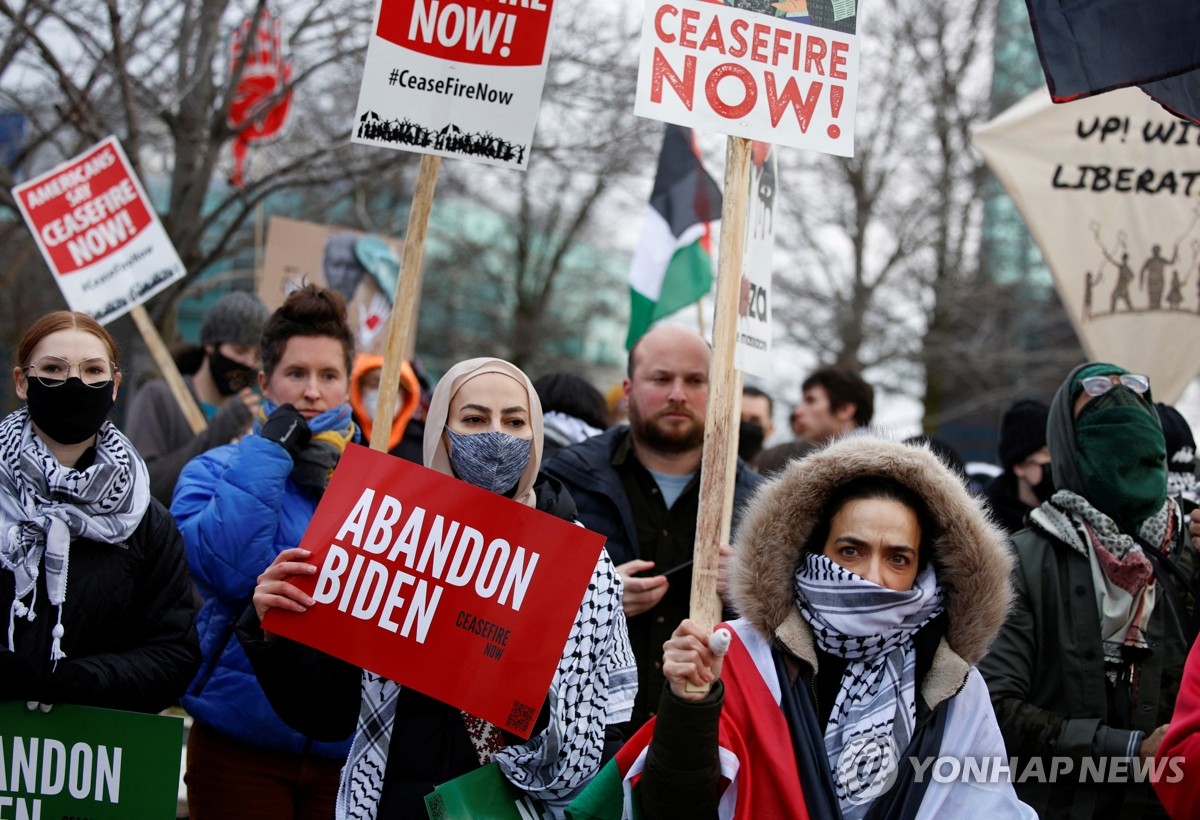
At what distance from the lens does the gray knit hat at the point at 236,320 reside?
18.5ft

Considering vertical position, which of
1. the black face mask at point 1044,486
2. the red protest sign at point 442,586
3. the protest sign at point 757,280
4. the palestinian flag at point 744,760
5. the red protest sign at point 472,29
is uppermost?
the red protest sign at point 472,29

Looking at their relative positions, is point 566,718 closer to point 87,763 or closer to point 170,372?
point 87,763

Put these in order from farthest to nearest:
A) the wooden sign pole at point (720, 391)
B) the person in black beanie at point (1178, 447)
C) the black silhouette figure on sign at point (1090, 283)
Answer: the black silhouette figure on sign at point (1090, 283), the person in black beanie at point (1178, 447), the wooden sign pole at point (720, 391)

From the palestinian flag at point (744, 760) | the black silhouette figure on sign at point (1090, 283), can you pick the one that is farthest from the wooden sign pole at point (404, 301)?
the black silhouette figure on sign at point (1090, 283)

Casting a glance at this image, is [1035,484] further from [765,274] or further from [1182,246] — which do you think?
[765,274]

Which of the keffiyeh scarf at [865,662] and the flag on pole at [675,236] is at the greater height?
the flag on pole at [675,236]

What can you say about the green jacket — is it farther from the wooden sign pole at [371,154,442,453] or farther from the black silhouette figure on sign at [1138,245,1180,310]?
the black silhouette figure on sign at [1138,245,1180,310]

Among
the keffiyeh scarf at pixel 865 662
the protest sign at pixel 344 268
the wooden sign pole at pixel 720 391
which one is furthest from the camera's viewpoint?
the protest sign at pixel 344 268

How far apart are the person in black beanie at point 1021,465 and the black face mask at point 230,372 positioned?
3359mm

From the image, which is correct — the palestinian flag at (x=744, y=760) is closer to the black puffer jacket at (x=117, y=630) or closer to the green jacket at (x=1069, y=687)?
the green jacket at (x=1069, y=687)

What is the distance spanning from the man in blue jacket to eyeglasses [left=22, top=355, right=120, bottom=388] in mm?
1545

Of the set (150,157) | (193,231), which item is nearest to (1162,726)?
(193,231)

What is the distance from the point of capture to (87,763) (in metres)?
3.29

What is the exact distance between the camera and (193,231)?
8805 mm
